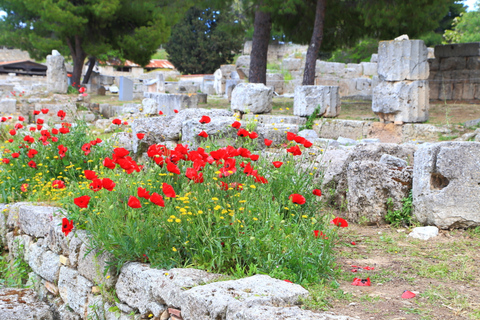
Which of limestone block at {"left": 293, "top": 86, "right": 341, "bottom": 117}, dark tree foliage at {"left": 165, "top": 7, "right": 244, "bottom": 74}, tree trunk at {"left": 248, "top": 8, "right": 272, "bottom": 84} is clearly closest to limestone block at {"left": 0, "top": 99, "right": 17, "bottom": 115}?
tree trunk at {"left": 248, "top": 8, "right": 272, "bottom": 84}

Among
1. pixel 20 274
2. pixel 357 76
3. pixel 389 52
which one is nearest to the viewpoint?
pixel 20 274

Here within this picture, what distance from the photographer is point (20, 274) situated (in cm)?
476

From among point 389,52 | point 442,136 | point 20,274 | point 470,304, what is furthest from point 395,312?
point 389,52

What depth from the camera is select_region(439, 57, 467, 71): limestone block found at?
46.8 ft

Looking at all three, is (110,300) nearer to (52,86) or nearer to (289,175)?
(289,175)

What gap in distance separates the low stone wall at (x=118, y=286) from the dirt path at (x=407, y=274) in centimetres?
39

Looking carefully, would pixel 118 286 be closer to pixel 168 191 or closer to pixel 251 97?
pixel 168 191

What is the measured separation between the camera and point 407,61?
9461 mm

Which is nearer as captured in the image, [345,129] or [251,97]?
[345,129]

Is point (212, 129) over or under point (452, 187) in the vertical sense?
over

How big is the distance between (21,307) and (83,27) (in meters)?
18.5

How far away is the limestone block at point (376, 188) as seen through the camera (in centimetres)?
432

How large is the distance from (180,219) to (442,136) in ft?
24.4

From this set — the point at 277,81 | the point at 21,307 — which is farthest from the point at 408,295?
the point at 277,81
